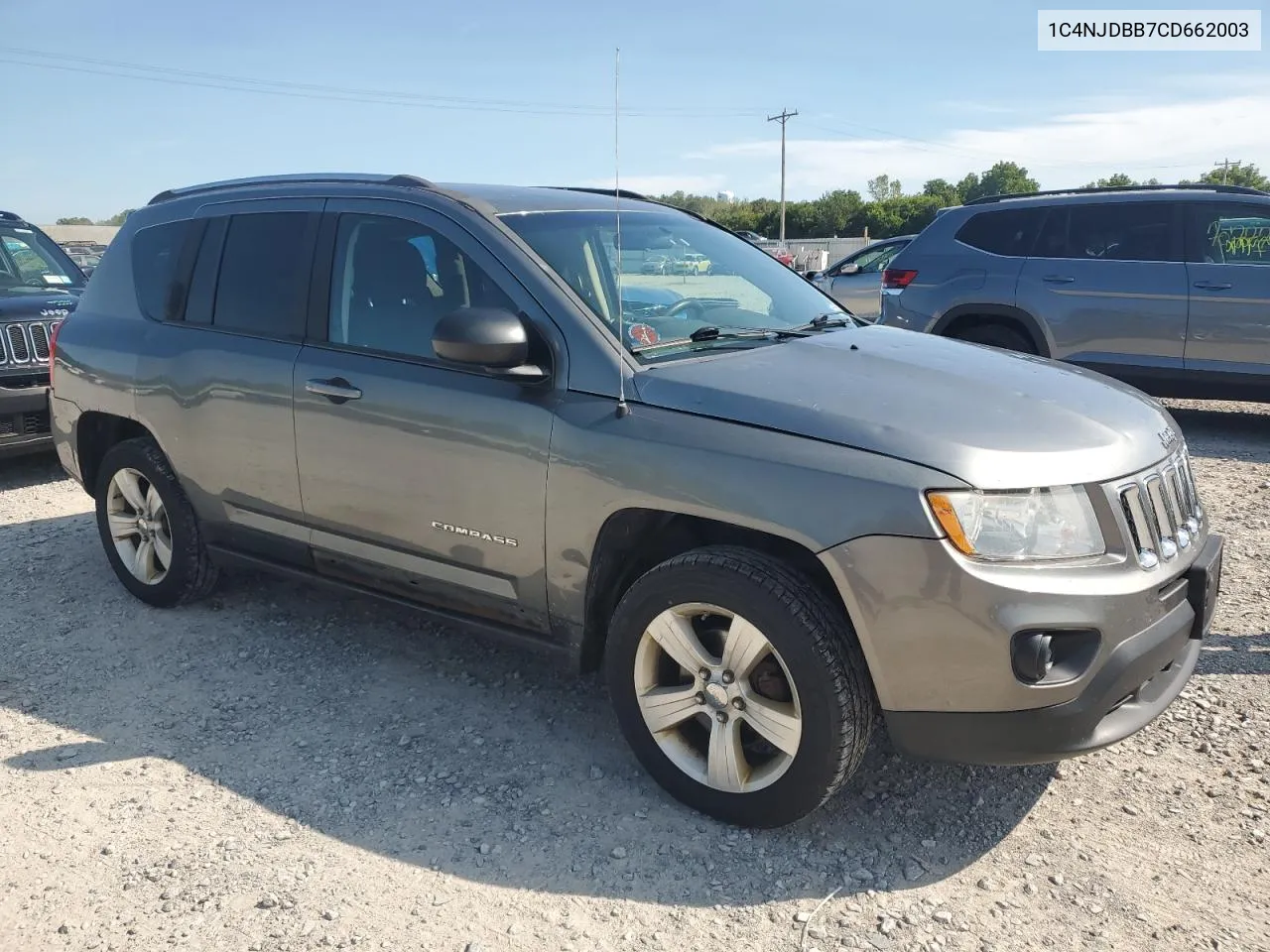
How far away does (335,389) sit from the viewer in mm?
3635

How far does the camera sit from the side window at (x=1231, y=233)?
7.29 m

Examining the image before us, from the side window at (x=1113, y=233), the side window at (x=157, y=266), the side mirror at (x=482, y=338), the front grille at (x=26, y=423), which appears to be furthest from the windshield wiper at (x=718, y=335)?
the front grille at (x=26, y=423)

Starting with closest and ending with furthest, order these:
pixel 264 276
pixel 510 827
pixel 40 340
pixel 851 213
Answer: pixel 510 827 < pixel 264 276 < pixel 40 340 < pixel 851 213

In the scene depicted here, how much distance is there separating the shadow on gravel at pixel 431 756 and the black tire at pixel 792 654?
5.3 inches

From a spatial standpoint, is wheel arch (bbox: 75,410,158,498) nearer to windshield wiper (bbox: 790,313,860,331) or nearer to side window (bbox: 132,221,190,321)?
side window (bbox: 132,221,190,321)

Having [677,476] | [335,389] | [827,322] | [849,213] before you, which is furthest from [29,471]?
[849,213]

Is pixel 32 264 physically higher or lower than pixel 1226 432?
higher

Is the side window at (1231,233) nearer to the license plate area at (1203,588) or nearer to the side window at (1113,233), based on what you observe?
the side window at (1113,233)

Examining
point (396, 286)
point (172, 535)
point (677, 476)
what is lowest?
point (172, 535)

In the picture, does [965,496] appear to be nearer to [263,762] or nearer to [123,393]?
[263,762]

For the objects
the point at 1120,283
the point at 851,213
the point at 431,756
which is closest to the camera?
the point at 431,756

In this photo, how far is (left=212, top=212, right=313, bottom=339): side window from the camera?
3908 mm

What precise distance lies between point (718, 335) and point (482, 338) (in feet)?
2.74

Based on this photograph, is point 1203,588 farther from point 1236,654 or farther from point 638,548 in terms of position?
point 638,548
